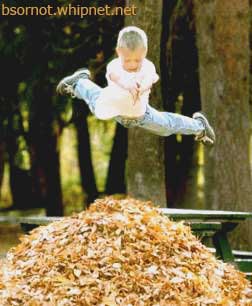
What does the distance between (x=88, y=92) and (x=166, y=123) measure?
65 centimetres

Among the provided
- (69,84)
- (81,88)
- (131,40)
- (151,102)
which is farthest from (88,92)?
(151,102)

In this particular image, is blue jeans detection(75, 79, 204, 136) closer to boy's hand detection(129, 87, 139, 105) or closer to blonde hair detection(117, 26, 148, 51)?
boy's hand detection(129, 87, 139, 105)

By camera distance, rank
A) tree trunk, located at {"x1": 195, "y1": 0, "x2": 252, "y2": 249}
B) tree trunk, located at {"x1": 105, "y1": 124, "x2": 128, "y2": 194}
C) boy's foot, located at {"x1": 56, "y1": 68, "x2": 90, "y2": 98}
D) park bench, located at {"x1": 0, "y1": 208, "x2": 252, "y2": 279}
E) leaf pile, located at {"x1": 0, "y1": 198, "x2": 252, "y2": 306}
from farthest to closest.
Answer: tree trunk, located at {"x1": 105, "y1": 124, "x2": 128, "y2": 194}
tree trunk, located at {"x1": 195, "y1": 0, "x2": 252, "y2": 249}
park bench, located at {"x1": 0, "y1": 208, "x2": 252, "y2": 279}
boy's foot, located at {"x1": 56, "y1": 68, "x2": 90, "y2": 98}
leaf pile, located at {"x1": 0, "y1": 198, "x2": 252, "y2": 306}

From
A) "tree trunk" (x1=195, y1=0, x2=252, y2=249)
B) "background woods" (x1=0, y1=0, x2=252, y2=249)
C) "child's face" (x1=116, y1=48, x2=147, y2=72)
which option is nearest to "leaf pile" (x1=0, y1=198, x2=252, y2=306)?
"child's face" (x1=116, y1=48, x2=147, y2=72)

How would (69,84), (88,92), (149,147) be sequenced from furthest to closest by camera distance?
(149,147), (69,84), (88,92)

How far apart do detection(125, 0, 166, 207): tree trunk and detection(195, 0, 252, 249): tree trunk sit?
42.2 inches

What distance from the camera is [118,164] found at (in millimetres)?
18828

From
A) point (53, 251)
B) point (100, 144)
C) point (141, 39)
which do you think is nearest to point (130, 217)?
point (53, 251)

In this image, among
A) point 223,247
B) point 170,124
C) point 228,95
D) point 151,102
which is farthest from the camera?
point 228,95

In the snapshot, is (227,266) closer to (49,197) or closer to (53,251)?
(53,251)

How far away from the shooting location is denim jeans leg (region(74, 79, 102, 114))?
283 inches

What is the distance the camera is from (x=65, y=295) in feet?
21.1

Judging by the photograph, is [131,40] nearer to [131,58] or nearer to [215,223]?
[131,58]

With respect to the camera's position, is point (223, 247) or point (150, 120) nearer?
point (150, 120)
